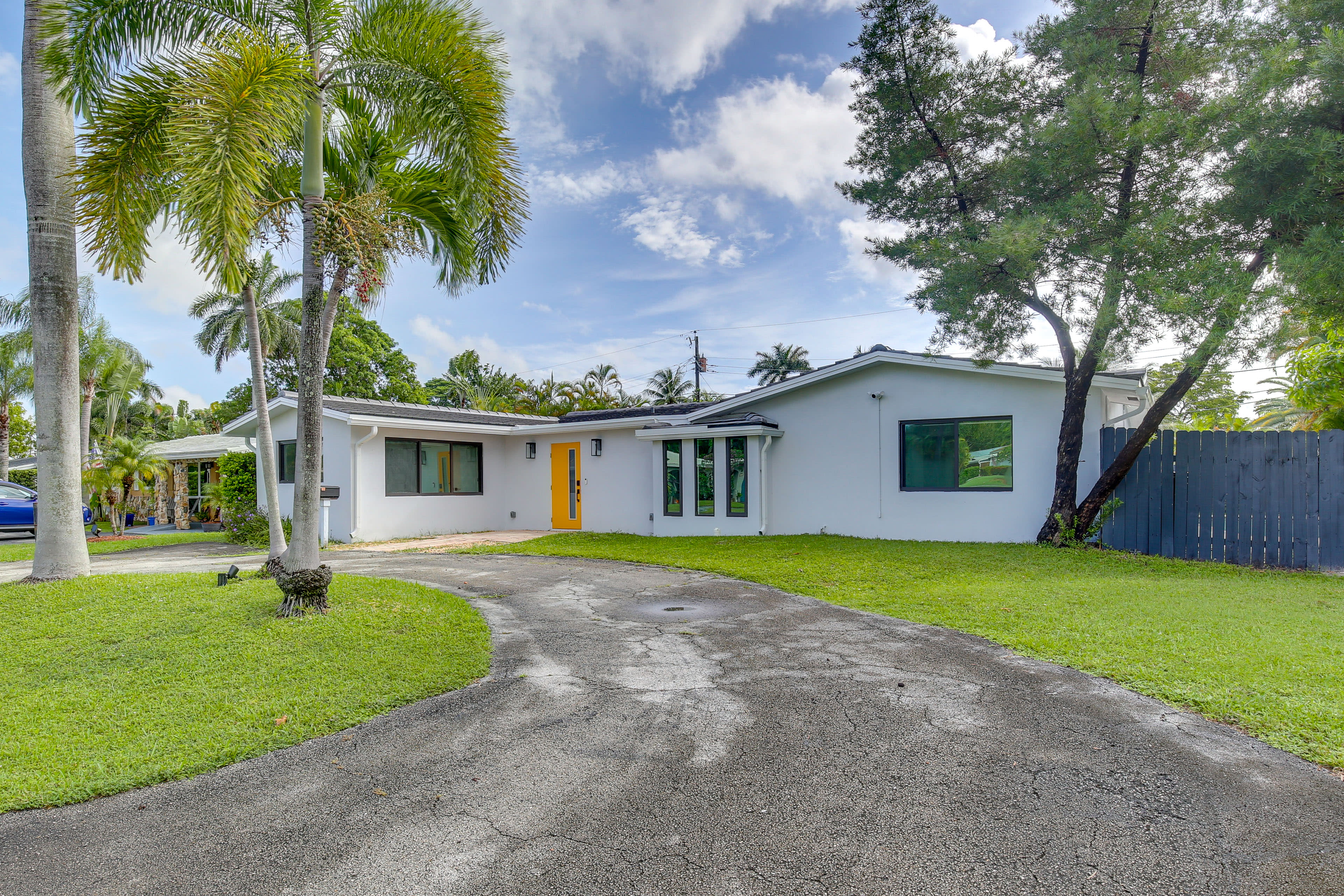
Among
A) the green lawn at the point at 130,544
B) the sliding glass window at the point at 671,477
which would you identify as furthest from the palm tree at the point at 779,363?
the green lawn at the point at 130,544

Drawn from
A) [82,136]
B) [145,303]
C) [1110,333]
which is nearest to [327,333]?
[82,136]

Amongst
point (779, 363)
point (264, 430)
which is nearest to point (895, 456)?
point (264, 430)

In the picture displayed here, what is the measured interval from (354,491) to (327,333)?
25.2 feet

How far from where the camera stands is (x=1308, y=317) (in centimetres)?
810

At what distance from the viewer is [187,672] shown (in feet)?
14.3

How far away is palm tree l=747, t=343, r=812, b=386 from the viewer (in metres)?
43.3

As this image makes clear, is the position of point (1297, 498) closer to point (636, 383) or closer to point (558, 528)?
point (558, 528)

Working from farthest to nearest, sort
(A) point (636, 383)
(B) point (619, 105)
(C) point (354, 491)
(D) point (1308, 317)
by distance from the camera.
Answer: (A) point (636, 383) < (B) point (619, 105) < (C) point (354, 491) < (D) point (1308, 317)

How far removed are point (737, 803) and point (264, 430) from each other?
8.12 m

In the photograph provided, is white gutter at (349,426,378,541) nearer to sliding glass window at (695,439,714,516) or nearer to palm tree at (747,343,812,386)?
sliding glass window at (695,439,714,516)

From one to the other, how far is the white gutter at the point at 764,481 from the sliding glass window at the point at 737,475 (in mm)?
307

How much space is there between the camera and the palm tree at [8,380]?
21297mm

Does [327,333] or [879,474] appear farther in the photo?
[879,474]

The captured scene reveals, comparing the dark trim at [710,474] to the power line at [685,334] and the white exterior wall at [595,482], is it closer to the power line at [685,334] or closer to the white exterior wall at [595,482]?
the white exterior wall at [595,482]
